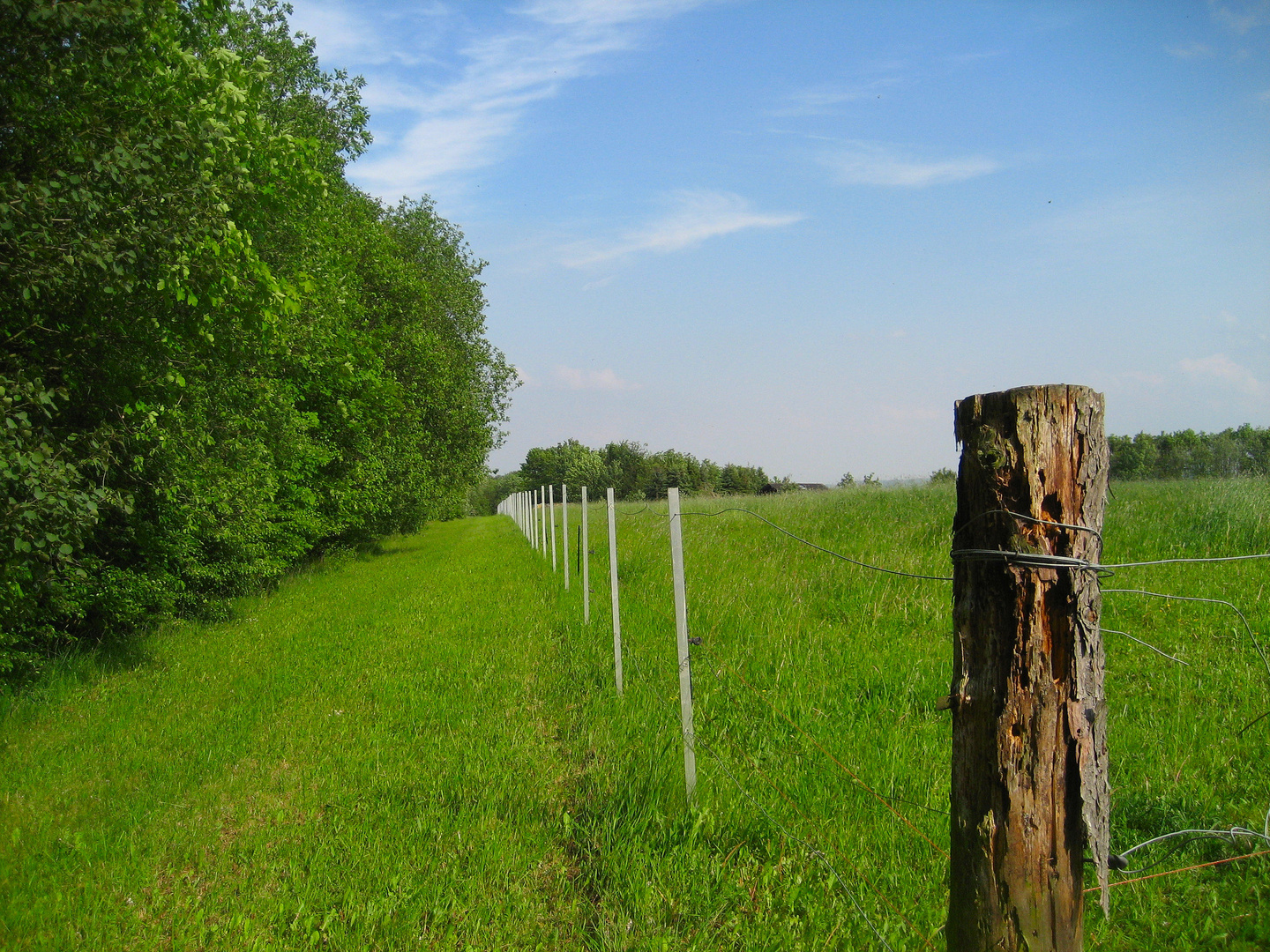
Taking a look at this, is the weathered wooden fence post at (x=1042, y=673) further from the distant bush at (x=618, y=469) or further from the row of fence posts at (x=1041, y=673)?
the distant bush at (x=618, y=469)

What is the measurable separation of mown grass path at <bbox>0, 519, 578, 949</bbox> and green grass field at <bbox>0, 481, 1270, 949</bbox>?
2 cm

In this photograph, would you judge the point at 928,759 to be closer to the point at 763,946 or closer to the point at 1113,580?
the point at 763,946

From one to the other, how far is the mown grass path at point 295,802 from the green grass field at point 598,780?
23 millimetres

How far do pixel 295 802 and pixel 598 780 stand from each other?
195cm

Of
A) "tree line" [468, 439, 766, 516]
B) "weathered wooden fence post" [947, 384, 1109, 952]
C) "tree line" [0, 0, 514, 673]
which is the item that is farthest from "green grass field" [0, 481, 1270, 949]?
"tree line" [468, 439, 766, 516]

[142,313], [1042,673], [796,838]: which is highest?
[142,313]

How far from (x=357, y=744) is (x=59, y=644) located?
6858 millimetres

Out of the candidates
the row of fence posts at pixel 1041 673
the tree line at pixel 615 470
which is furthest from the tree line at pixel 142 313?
the tree line at pixel 615 470

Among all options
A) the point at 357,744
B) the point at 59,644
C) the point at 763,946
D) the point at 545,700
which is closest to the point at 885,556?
the point at 545,700

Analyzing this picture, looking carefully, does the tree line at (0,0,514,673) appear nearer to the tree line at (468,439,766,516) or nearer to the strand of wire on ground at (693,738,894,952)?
the strand of wire on ground at (693,738,894,952)

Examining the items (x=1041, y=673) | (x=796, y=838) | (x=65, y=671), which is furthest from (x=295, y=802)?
(x=65, y=671)

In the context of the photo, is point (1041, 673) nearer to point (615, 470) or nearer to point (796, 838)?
point (796, 838)

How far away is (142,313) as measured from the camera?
757cm

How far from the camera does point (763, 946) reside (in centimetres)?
311
